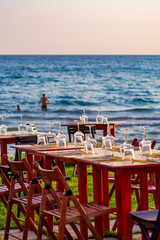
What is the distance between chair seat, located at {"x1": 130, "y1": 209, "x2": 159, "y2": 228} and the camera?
4.98 m

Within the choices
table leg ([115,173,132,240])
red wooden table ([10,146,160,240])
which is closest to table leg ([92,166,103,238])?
red wooden table ([10,146,160,240])

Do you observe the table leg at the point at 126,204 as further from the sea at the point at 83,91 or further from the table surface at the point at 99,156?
the sea at the point at 83,91

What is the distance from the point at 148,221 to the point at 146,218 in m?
0.08

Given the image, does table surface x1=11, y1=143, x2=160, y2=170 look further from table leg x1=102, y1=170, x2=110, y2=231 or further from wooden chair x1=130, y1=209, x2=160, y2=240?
wooden chair x1=130, y1=209, x2=160, y2=240

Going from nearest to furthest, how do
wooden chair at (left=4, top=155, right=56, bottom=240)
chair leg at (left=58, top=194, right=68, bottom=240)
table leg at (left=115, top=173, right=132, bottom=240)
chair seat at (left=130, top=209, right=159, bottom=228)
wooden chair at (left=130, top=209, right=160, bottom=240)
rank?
wooden chair at (left=130, top=209, right=160, bottom=240)
chair seat at (left=130, top=209, right=159, bottom=228)
chair leg at (left=58, top=194, right=68, bottom=240)
table leg at (left=115, top=173, right=132, bottom=240)
wooden chair at (left=4, top=155, right=56, bottom=240)

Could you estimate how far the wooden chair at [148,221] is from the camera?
4875 millimetres

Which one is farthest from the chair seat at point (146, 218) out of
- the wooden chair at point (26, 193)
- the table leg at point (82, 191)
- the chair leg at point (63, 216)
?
the wooden chair at point (26, 193)

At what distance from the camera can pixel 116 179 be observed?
6551mm

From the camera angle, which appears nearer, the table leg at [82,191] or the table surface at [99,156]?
the table surface at [99,156]

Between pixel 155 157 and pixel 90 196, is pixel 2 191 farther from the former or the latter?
pixel 90 196

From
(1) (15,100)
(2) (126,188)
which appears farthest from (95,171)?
(1) (15,100)

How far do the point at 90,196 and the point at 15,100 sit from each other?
119 feet

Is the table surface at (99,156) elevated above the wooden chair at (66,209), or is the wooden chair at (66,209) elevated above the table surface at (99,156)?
the table surface at (99,156)

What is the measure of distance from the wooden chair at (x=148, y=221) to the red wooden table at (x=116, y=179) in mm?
241
